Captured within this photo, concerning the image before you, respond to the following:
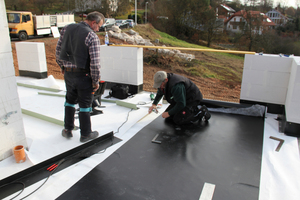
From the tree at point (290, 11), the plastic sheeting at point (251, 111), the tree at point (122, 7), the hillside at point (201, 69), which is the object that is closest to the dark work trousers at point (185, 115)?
the plastic sheeting at point (251, 111)

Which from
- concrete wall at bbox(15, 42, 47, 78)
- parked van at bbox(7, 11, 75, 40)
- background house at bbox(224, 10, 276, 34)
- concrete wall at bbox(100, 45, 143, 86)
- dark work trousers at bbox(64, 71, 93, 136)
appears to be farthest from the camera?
background house at bbox(224, 10, 276, 34)

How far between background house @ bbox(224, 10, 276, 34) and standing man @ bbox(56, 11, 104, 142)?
25395mm

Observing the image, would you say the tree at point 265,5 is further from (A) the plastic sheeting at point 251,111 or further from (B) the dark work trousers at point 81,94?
(B) the dark work trousers at point 81,94

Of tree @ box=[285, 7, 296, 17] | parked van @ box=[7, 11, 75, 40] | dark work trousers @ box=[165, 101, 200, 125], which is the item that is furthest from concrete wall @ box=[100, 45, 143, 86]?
tree @ box=[285, 7, 296, 17]

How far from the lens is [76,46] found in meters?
2.42

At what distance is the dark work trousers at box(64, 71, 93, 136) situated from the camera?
2.53 metres

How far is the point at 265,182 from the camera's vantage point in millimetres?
2076

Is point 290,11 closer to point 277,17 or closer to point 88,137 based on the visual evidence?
point 277,17

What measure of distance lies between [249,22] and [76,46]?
26618mm

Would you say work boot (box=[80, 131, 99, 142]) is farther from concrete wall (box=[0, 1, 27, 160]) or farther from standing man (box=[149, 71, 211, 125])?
standing man (box=[149, 71, 211, 125])

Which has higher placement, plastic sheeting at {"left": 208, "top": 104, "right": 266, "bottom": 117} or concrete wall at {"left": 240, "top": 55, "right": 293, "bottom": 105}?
concrete wall at {"left": 240, "top": 55, "right": 293, "bottom": 105}

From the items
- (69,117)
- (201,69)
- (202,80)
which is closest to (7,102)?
(69,117)

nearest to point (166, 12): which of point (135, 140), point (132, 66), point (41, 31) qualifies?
point (41, 31)

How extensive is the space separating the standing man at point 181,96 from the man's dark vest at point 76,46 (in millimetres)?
941
